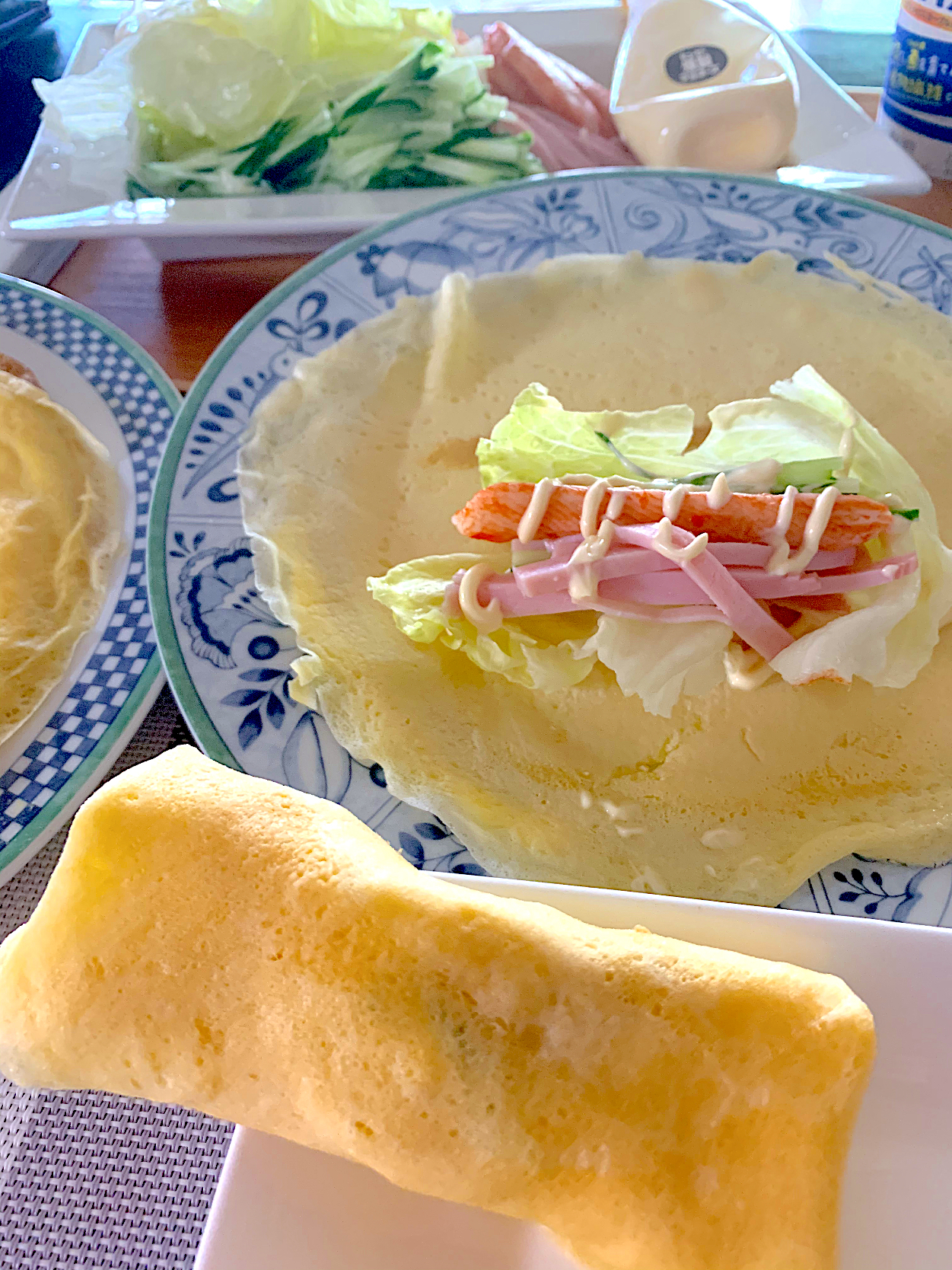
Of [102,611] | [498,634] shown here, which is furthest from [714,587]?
[102,611]

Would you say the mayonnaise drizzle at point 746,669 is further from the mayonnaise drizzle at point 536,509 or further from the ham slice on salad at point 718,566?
the mayonnaise drizzle at point 536,509

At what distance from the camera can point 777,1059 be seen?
17.1 inches

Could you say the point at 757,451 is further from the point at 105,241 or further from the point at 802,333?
the point at 105,241

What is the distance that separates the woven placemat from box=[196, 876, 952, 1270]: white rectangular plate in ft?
0.84

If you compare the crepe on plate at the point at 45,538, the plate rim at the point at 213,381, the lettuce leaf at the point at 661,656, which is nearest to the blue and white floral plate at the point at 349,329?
the plate rim at the point at 213,381

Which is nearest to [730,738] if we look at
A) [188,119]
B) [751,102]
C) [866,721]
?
[866,721]

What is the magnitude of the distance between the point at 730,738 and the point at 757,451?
1.10 ft

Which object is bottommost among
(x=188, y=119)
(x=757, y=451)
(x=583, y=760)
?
(x=583, y=760)

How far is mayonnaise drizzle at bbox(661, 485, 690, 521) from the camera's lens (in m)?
0.87

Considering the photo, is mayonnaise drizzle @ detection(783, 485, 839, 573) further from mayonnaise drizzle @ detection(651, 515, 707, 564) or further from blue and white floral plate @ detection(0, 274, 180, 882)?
blue and white floral plate @ detection(0, 274, 180, 882)

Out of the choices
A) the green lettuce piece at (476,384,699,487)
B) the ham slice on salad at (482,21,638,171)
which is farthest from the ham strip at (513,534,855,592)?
the ham slice on salad at (482,21,638,171)

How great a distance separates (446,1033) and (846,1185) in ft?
0.70

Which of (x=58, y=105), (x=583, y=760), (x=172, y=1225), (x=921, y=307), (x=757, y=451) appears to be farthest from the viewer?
(x=58, y=105)

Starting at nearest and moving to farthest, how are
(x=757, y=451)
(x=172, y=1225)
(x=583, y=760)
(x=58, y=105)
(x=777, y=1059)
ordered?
(x=777, y=1059) < (x=172, y=1225) < (x=583, y=760) < (x=757, y=451) < (x=58, y=105)
